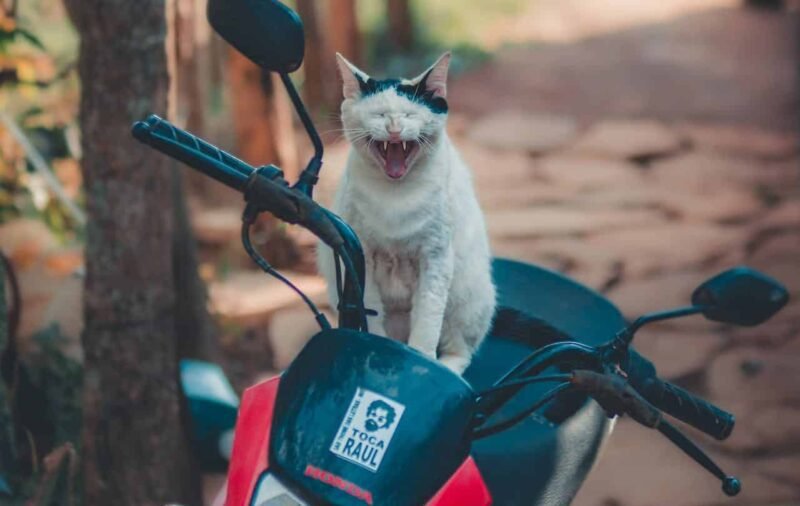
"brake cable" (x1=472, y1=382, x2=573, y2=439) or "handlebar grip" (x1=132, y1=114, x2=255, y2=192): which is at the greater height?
"handlebar grip" (x1=132, y1=114, x2=255, y2=192)

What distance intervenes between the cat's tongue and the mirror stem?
0.27 metres

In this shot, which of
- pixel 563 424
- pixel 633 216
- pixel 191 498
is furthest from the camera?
pixel 633 216

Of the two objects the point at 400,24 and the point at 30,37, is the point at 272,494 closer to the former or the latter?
the point at 30,37

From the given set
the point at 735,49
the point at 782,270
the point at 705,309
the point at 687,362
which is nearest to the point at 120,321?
the point at 705,309

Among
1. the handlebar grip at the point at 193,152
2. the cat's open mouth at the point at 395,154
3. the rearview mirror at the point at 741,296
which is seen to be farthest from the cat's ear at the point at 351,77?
the rearview mirror at the point at 741,296

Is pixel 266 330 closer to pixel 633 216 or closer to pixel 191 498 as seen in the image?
pixel 191 498

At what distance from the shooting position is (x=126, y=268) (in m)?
3.80

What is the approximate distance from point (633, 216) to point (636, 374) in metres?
5.90

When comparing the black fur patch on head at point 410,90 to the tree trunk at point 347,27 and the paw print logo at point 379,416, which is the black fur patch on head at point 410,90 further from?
the tree trunk at point 347,27

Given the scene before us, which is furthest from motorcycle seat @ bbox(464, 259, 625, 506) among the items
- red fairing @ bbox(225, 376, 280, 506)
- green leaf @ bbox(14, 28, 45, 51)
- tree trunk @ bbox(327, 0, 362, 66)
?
tree trunk @ bbox(327, 0, 362, 66)

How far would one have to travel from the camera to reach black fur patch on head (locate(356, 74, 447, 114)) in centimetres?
262

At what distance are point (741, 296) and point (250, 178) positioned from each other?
90 cm

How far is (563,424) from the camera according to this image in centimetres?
288

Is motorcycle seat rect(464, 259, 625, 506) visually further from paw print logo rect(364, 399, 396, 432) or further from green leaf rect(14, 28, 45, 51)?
green leaf rect(14, 28, 45, 51)
